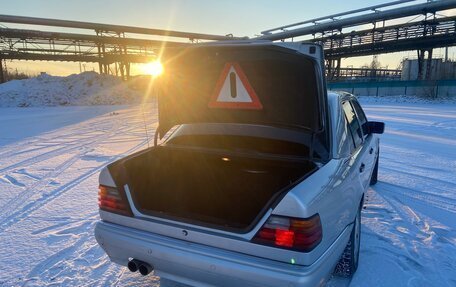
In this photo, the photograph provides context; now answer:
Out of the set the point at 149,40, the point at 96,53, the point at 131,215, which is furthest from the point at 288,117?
the point at 96,53

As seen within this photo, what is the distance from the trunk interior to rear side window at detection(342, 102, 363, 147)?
1.00m

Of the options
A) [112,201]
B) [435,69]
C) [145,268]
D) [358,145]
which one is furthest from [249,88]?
[435,69]

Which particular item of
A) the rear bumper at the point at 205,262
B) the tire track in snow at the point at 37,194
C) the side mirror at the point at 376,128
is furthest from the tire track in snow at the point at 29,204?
the side mirror at the point at 376,128

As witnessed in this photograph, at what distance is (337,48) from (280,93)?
33546 millimetres

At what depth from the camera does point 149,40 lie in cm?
3275

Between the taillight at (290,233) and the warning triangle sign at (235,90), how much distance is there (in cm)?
134

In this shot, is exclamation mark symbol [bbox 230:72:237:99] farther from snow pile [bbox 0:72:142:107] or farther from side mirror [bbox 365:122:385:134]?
snow pile [bbox 0:72:142:107]

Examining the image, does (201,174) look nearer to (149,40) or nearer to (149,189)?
(149,189)

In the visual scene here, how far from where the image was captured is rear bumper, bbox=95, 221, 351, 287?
1.88 meters

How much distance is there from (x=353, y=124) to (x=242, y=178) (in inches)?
59.6

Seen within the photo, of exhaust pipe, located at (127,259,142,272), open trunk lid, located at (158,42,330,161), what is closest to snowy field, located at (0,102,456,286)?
exhaust pipe, located at (127,259,142,272)

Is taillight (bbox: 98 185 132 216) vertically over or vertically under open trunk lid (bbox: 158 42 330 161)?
under

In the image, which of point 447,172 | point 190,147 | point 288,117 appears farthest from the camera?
Answer: point 447,172

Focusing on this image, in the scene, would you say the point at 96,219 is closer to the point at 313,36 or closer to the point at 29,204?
the point at 29,204
